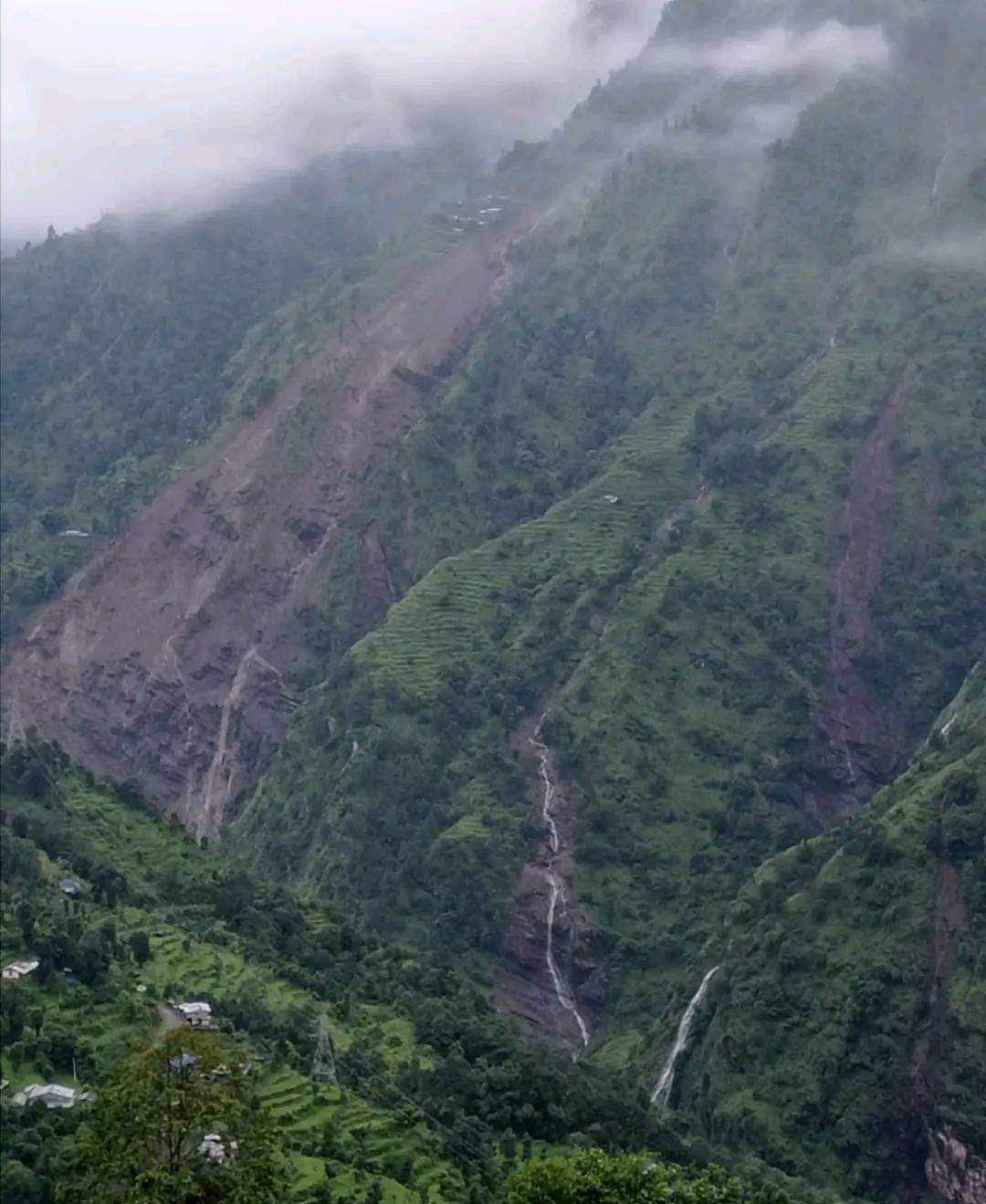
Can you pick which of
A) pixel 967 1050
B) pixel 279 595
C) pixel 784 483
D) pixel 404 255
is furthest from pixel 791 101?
pixel 967 1050

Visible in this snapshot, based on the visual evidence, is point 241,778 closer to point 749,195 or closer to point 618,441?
point 618,441

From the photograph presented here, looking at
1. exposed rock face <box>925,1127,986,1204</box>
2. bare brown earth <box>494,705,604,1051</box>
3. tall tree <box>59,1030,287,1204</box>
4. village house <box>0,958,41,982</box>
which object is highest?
tall tree <box>59,1030,287,1204</box>

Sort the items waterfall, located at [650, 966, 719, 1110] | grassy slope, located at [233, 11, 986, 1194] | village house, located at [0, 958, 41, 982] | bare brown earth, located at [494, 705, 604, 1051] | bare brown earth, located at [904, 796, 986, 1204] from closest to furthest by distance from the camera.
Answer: village house, located at [0, 958, 41, 982]
bare brown earth, located at [904, 796, 986, 1204]
waterfall, located at [650, 966, 719, 1110]
bare brown earth, located at [494, 705, 604, 1051]
grassy slope, located at [233, 11, 986, 1194]

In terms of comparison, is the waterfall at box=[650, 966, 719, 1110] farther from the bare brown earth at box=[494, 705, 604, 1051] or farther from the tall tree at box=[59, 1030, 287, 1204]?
the tall tree at box=[59, 1030, 287, 1204]

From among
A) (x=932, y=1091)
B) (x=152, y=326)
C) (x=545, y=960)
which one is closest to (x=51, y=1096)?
(x=932, y=1091)

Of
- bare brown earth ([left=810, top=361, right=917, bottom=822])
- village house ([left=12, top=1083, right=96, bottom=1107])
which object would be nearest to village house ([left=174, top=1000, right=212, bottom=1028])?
village house ([left=12, top=1083, right=96, bottom=1107])

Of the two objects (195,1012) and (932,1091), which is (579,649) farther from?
(195,1012)
